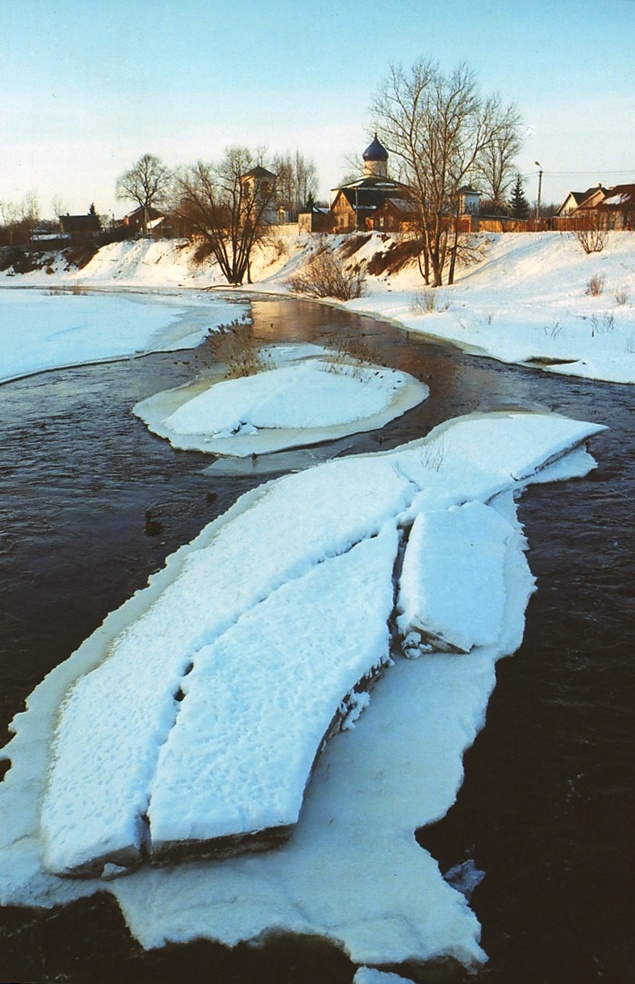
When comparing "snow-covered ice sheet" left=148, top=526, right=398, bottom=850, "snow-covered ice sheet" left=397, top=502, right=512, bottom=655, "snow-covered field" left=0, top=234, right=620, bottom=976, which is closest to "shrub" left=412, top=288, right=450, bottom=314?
"snow-covered field" left=0, top=234, right=620, bottom=976

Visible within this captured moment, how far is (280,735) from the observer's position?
15.4 feet

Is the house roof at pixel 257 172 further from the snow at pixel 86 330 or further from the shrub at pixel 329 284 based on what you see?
the snow at pixel 86 330

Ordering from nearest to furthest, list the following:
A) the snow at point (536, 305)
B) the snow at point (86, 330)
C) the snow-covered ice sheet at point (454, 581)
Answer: the snow-covered ice sheet at point (454, 581)
the snow at point (536, 305)
the snow at point (86, 330)

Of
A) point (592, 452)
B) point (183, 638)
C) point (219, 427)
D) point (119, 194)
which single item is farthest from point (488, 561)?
point (119, 194)

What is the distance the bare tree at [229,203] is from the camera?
51.8 metres

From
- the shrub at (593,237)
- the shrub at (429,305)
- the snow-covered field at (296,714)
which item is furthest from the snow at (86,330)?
the shrub at (593,237)

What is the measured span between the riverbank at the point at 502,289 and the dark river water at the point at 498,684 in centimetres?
671

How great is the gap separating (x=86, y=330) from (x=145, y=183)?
7534 centimetres

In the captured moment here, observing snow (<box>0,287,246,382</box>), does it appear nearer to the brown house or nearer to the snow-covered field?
the snow-covered field

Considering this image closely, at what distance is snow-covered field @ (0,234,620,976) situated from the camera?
3.82 m

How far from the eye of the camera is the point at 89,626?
6461 mm

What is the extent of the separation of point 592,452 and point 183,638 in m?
7.99

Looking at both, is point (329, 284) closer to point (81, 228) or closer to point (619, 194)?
point (619, 194)

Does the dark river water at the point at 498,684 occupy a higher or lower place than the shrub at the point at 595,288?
lower
